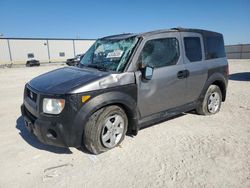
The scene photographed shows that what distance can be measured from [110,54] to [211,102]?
9.40ft

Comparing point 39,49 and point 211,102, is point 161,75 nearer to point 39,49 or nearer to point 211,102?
point 211,102

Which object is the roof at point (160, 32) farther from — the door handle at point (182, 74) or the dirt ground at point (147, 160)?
the dirt ground at point (147, 160)

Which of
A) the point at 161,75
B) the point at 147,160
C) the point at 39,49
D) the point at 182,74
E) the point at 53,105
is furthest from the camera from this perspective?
the point at 39,49

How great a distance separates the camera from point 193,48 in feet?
14.5

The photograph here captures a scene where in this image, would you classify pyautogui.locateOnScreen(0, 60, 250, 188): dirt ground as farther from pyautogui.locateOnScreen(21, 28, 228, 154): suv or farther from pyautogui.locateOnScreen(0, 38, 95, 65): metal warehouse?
pyautogui.locateOnScreen(0, 38, 95, 65): metal warehouse

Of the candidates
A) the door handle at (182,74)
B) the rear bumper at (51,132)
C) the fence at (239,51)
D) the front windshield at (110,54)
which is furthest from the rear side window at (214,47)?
the fence at (239,51)

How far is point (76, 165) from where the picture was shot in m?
3.06

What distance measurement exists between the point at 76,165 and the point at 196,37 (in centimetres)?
355

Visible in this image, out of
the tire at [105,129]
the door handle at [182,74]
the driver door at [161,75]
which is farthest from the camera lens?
the door handle at [182,74]

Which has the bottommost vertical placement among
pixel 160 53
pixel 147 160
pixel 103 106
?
pixel 147 160

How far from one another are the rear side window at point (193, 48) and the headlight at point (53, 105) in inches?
107

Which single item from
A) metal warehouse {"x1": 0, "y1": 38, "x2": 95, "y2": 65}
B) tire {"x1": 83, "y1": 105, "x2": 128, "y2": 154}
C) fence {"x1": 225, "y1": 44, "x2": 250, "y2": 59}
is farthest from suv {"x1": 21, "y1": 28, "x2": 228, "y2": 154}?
metal warehouse {"x1": 0, "y1": 38, "x2": 95, "y2": 65}

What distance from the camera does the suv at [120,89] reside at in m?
2.99

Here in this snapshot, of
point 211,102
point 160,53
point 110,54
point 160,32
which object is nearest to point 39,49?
point 110,54
